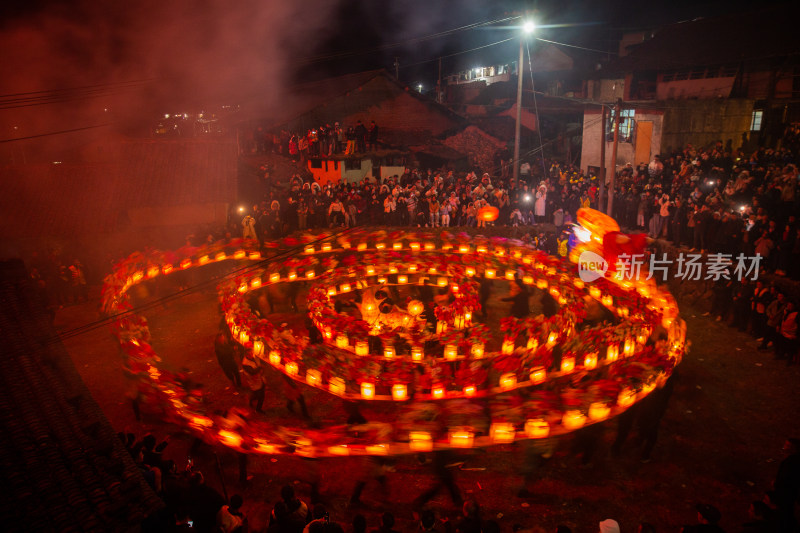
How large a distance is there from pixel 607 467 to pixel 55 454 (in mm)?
7134

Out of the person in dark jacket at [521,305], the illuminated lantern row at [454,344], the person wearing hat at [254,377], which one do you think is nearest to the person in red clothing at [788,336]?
the illuminated lantern row at [454,344]

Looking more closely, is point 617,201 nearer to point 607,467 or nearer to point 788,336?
point 788,336

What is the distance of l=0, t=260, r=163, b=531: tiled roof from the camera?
13.3ft

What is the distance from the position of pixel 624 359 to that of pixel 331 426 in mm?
4797

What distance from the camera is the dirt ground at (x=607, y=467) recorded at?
7.38 m

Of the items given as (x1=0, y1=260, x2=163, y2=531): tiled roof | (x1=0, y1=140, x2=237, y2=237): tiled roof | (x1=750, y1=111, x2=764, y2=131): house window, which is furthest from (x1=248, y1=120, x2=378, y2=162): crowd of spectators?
(x1=0, y1=260, x2=163, y2=531): tiled roof

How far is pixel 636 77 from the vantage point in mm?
30703

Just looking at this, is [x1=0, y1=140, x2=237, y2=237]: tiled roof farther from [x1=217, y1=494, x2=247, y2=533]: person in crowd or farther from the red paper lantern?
[x1=217, y1=494, x2=247, y2=533]: person in crowd

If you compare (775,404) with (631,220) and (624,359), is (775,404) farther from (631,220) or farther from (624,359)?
(631,220)

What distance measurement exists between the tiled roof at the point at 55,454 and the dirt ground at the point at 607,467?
3159 mm

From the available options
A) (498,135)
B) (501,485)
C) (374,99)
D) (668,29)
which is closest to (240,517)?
(501,485)

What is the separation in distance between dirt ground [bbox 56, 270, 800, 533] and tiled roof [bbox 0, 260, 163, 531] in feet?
10.4

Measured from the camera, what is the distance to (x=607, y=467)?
8195mm

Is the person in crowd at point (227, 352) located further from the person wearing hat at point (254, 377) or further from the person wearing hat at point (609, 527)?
the person wearing hat at point (609, 527)
